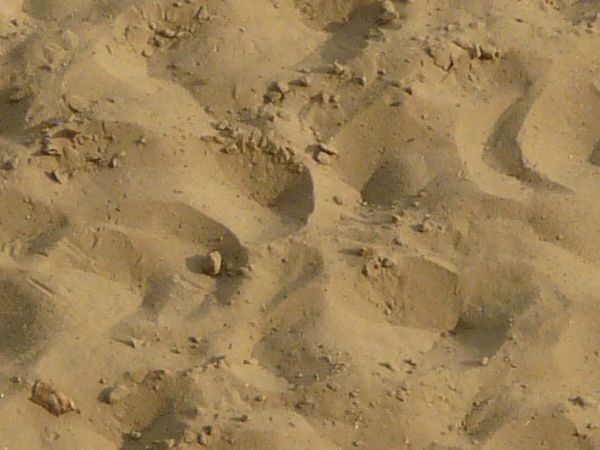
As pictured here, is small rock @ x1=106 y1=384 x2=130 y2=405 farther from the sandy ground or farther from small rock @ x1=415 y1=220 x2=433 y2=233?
small rock @ x1=415 y1=220 x2=433 y2=233

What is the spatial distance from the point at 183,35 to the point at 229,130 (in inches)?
12.2

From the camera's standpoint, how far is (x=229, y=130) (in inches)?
100

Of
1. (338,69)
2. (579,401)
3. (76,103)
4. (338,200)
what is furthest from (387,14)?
(579,401)

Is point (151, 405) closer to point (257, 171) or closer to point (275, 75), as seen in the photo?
point (257, 171)

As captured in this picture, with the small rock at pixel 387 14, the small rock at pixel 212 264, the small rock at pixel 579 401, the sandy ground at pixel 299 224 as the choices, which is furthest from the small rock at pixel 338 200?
the small rock at pixel 579 401

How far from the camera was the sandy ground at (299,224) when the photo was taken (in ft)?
7.18

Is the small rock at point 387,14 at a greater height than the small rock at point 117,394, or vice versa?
the small rock at point 387,14

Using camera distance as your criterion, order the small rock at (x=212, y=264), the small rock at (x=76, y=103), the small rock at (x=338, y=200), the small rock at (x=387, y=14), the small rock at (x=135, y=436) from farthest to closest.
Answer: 1. the small rock at (x=387, y=14)
2. the small rock at (x=76, y=103)
3. the small rock at (x=338, y=200)
4. the small rock at (x=212, y=264)
5. the small rock at (x=135, y=436)

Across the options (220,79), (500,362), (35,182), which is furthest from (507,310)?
(35,182)

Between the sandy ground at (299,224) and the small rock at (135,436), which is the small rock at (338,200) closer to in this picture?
the sandy ground at (299,224)

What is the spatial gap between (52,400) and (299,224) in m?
0.59

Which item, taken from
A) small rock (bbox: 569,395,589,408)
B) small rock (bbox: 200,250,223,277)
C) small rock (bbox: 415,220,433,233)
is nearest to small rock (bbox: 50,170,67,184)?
small rock (bbox: 200,250,223,277)

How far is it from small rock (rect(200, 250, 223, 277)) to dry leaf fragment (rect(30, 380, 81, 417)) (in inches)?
14.5

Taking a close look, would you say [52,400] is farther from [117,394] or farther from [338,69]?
[338,69]
